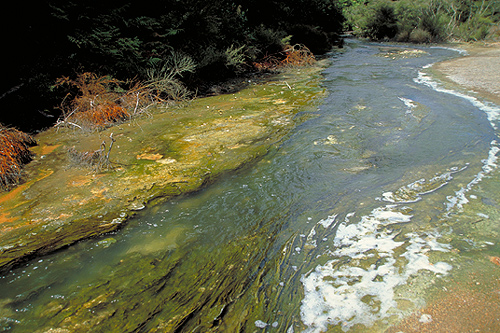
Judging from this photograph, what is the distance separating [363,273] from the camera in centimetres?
238

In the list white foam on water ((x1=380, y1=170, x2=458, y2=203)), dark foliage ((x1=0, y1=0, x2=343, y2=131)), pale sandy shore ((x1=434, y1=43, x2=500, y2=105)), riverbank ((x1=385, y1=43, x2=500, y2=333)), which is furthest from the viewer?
pale sandy shore ((x1=434, y1=43, x2=500, y2=105))

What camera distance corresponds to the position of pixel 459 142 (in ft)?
15.1

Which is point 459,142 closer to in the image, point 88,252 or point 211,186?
point 211,186

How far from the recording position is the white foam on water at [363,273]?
2.05 meters

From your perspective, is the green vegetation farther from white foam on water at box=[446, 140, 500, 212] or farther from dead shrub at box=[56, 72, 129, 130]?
dead shrub at box=[56, 72, 129, 130]

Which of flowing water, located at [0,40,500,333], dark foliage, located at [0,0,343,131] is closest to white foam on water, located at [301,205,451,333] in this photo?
flowing water, located at [0,40,500,333]

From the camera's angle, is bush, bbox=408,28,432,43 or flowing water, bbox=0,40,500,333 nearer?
flowing water, bbox=0,40,500,333

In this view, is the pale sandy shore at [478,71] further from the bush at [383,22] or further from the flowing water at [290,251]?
the bush at [383,22]

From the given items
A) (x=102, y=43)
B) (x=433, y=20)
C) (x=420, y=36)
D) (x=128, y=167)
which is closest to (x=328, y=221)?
(x=128, y=167)

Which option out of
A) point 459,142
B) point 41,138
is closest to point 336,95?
point 459,142

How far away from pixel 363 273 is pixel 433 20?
58.9 ft

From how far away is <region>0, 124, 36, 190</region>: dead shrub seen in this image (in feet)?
12.4

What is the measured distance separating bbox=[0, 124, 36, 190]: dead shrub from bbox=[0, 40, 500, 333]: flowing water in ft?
5.62

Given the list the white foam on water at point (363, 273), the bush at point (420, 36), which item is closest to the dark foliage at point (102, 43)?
the white foam on water at point (363, 273)
